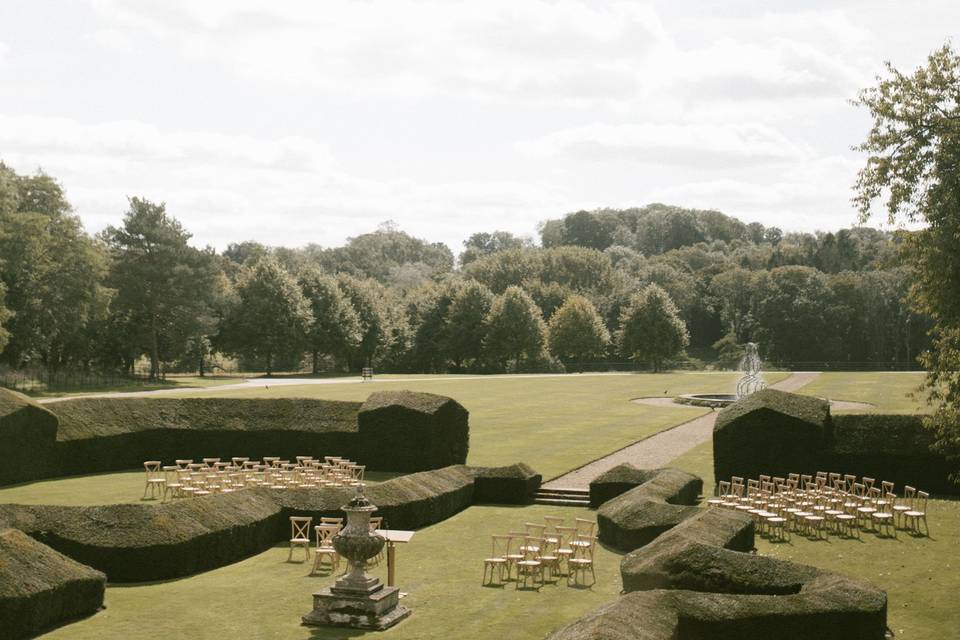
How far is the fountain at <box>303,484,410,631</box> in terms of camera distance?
52.4ft

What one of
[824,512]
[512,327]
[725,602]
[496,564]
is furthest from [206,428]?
[512,327]

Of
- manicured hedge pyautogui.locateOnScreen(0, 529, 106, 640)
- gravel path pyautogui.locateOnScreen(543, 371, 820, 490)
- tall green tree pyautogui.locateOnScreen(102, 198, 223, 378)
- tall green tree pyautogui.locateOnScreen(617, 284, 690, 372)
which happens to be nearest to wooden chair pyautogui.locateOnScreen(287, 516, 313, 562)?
manicured hedge pyautogui.locateOnScreen(0, 529, 106, 640)

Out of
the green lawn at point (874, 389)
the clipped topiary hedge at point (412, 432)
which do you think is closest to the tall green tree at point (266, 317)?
the green lawn at point (874, 389)

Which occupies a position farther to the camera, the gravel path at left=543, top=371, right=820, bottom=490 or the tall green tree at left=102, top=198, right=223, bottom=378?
the tall green tree at left=102, top=198, right=223, bottom=378

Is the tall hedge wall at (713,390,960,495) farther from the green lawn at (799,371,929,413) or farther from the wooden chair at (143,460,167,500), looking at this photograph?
the wooden chair at (143,460,167,500)

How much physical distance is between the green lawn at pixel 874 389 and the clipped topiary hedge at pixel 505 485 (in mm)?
25390

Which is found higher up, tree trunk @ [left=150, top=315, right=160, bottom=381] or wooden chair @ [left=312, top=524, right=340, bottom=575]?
tree trunk @ [left=150, top=315, right=160, bottom=381]

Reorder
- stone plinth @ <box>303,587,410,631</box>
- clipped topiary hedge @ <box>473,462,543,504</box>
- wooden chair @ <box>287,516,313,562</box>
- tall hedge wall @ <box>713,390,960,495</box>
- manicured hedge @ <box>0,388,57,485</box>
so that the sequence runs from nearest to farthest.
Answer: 1. stone plinth @ <box>303,587,410,631</box>
2. wooden chair @ <box>287,516,313,562</box>
3. clipped topiary hedge @ <box>473,462,543,504</box>
4. tall hedge wall @ <box>713,390,960,495</box>
5. manicured hedge @ <box>0,388,57,485</box>

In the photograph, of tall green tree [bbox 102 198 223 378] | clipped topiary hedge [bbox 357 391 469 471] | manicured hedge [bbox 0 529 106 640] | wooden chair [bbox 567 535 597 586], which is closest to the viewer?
manicured hedge [bbox 0 529 106 640]

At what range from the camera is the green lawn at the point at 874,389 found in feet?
170

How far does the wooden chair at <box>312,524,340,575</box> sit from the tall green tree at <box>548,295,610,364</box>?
83.8 meters

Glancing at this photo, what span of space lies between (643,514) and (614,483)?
532cm

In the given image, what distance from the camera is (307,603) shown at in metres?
17.4

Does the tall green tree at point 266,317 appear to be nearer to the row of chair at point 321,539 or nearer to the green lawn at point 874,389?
the green lawn at point 874,389
